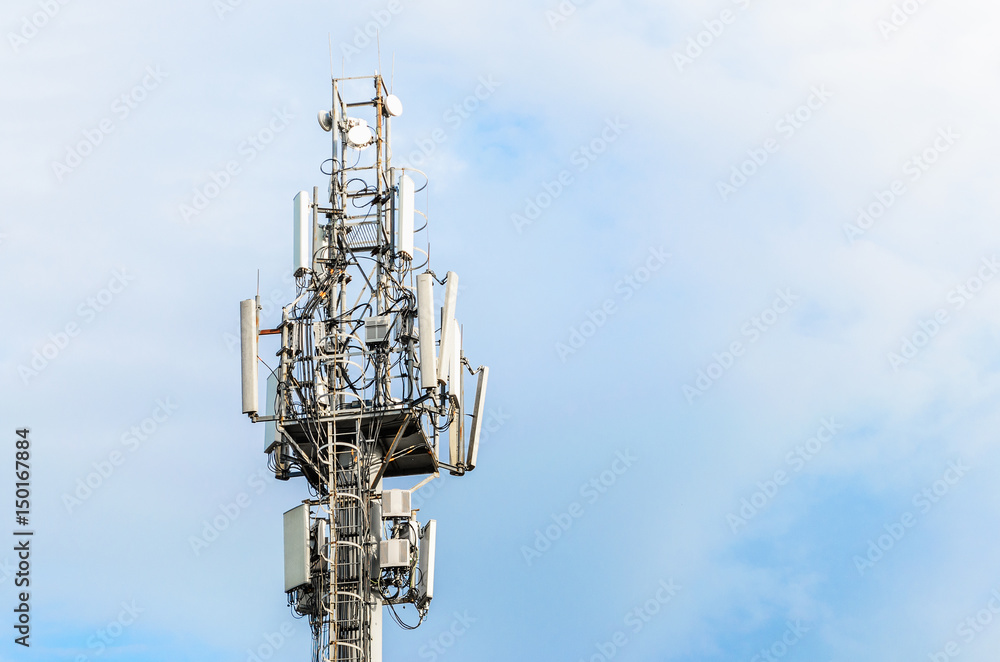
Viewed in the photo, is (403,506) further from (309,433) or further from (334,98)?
(334,98)

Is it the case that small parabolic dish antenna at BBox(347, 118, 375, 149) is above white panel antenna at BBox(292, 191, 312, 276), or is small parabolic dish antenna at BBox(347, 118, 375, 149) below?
above

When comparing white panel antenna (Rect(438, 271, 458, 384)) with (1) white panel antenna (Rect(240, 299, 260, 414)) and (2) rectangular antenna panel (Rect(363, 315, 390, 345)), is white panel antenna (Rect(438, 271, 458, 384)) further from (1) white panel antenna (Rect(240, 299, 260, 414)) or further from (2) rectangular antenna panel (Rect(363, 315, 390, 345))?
(1) white panel antenna (Rect(240, 299, 260, 414))

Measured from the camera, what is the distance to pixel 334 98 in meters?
58.2

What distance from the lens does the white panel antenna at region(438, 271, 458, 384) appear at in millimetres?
53344

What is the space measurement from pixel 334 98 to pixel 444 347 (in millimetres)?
9828

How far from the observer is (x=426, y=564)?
173 ft

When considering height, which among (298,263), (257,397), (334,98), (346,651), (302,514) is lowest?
(346,651)

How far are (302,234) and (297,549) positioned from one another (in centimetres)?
971

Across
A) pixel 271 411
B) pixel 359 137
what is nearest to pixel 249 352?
pixel 271 411

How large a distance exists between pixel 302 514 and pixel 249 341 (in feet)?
17.5

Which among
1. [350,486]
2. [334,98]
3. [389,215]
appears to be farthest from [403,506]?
[334,98]

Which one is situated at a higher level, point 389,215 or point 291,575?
point 389,215

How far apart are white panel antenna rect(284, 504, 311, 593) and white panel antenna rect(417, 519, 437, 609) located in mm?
3199

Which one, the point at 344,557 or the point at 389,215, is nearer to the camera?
the point at 344,557
